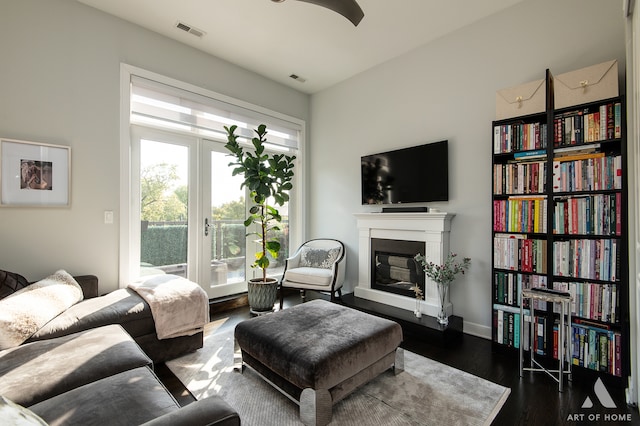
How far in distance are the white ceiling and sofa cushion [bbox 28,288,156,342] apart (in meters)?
2.67

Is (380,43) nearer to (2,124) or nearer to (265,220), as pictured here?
(265,220)

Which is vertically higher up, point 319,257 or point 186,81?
point 186,81

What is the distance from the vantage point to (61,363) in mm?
1491

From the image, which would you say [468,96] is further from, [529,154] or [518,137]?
[529,154]

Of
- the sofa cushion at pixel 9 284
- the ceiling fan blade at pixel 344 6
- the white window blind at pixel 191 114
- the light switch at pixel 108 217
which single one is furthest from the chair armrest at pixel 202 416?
the white window blind at pixel 191 114

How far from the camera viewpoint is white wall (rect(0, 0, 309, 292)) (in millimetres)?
2498

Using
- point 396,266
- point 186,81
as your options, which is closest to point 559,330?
point 396,266

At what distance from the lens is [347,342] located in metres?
1.84

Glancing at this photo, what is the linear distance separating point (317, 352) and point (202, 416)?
846 millimetres

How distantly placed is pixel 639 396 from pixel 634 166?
134 cm

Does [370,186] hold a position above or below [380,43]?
below

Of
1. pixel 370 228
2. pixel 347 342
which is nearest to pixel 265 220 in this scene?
pixel 370 228

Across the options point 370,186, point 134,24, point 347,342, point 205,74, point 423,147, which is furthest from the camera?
point 370,186

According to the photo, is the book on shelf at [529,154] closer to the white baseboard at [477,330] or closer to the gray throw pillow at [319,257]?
the white baseboard at [477,330]
